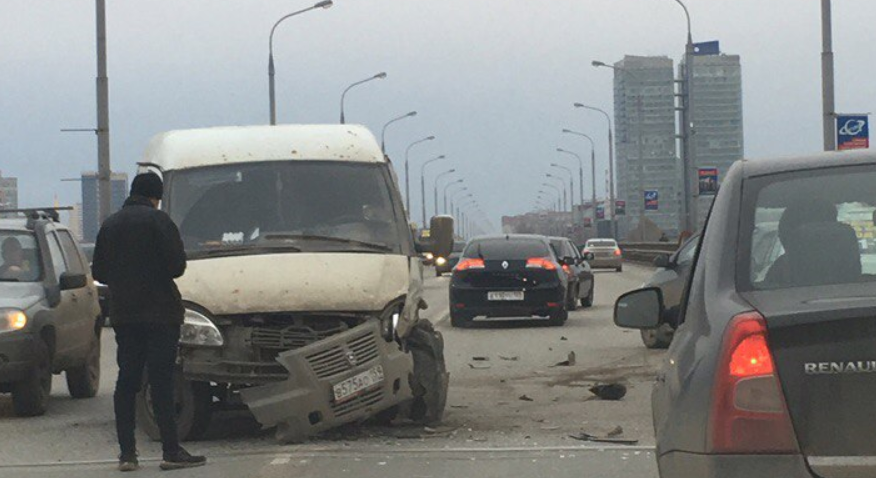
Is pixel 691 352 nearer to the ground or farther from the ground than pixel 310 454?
farther from the ground

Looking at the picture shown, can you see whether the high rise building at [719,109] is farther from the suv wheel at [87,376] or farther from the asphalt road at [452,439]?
the suv wheel at [87,376]

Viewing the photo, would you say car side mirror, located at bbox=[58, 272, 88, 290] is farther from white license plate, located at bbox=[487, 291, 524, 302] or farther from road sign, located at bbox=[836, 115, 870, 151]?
road sign, located at bbox=[836, 115, 870, 151]

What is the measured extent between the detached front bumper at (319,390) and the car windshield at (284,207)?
1.06m

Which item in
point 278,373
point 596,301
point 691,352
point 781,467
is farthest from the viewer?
point 596,301

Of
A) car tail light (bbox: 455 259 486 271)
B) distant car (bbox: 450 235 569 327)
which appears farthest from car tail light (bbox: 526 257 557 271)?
car tail light (bbox: 455 259 486 271)

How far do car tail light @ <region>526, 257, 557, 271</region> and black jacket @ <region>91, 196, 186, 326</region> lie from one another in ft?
51.3

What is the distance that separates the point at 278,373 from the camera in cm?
1044

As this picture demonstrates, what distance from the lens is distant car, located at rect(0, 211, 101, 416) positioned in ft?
43.1

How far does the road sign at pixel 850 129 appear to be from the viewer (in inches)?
1197

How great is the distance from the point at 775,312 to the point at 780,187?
792 millimetres

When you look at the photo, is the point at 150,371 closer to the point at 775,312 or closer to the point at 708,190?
the point at 775,312

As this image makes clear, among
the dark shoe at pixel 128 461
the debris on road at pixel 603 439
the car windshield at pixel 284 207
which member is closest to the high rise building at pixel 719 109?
the car windshield at pixel 284 207

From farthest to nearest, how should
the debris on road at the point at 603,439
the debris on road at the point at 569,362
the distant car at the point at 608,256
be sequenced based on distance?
the distant car at the point at 608,256 → the debris on road at the point at 569,362 → the debris on road at the point at 603,439

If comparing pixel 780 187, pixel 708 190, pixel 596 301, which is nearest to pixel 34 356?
pixel 780 187
